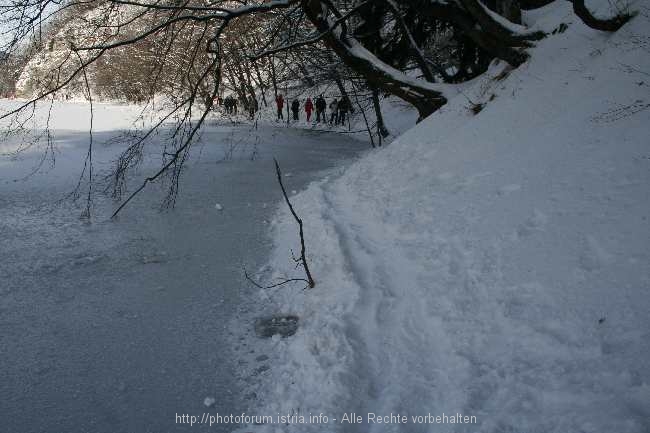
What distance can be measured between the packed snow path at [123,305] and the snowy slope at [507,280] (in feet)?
1.76

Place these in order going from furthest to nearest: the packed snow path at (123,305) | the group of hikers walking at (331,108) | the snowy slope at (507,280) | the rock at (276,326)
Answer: the group of hikers walking at (331,108) < the rock at (276,326) < the packed snow path at (123,305) < the snowy slope at (507,280)

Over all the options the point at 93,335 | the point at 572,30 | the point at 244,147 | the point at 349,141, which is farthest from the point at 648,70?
the point at 349,141

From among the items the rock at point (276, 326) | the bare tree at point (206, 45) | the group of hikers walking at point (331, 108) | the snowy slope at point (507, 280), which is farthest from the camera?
the group of hikers walking at point (331, 108)

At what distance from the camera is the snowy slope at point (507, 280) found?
8.34 ft

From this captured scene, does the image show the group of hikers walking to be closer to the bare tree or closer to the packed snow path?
the bare tree

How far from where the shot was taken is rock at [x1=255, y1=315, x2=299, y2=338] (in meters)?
3.79

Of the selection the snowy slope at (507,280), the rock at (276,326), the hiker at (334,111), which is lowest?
the rock at (276,326)

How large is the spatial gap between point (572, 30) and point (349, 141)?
34.9 ft

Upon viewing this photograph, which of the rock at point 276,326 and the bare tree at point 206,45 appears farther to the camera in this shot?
the bare tree at point 206,45

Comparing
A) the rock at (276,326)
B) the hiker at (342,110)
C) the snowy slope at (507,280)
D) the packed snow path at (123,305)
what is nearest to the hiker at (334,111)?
the hiker at (342,110)

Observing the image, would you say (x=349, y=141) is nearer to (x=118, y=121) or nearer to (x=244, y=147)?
(x=244, y=147)

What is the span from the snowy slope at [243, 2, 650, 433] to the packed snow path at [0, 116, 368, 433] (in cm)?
54

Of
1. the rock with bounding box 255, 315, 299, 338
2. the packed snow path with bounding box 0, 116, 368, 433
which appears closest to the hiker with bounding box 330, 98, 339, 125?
the packed snow path with bounding box 0, 116, 368, 433

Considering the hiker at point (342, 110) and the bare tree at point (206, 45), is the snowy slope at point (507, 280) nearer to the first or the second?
the bare tree at point (206, 45)
